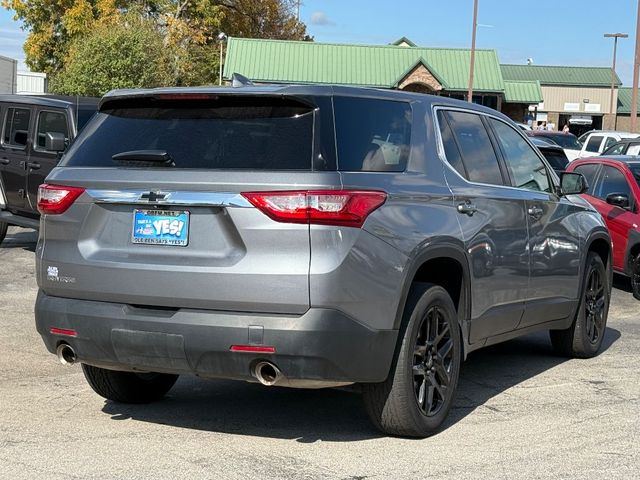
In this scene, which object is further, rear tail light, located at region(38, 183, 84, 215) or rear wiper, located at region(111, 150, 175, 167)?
rear tail light, located at region(38, 183, 84, 215)

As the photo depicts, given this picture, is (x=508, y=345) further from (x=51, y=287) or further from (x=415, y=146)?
(x=51, y=287)

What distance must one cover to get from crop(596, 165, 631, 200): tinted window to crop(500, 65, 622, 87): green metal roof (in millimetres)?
75563

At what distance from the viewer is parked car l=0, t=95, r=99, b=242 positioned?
44.2 ft

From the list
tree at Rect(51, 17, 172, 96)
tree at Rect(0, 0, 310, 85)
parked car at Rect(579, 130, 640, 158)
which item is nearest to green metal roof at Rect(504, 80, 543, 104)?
tree at Rect(0, 0, 310, 85)

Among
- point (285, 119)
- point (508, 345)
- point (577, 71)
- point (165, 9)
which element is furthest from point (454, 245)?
point (577, 71)

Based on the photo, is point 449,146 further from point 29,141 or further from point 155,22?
point 155,22

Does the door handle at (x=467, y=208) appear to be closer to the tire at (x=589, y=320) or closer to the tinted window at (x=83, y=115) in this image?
the tire at (x=589, y=320)

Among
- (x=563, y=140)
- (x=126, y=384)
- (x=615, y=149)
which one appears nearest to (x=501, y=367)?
(x=126, y=384)

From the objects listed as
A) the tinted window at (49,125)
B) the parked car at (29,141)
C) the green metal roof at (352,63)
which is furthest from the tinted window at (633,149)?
the green metal roof at (352,63)

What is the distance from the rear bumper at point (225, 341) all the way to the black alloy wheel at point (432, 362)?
45 cm

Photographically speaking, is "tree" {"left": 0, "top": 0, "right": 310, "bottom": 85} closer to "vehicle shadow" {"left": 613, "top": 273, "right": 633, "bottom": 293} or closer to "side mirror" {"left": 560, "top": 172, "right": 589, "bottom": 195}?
"vehicle shadow" {"left": 613, "top": 273, "right": 633, "bottom": 293}

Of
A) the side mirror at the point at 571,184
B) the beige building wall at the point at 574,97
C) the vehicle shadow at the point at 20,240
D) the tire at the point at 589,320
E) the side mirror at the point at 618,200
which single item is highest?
the beige building wall at the point at 574,97

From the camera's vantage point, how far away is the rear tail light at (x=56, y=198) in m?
5.54

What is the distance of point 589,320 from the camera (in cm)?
834
